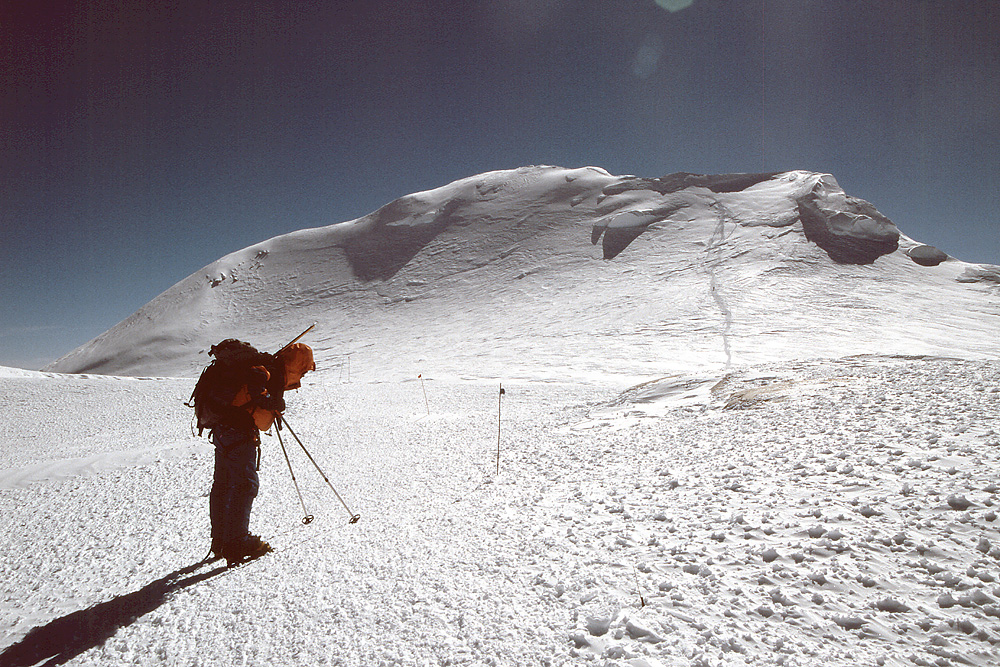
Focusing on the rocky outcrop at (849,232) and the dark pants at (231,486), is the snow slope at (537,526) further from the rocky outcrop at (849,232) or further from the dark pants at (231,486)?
the rocky outcrop at (849,232)

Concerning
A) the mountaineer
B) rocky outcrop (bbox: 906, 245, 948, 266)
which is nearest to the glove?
the mountaineer

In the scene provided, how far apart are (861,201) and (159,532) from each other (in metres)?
85.1

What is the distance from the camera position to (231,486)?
182 inches

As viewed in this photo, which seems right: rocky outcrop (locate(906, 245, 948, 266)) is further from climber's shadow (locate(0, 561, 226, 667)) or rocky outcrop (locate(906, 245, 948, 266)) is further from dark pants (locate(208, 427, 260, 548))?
climber's shadow (locate(0, 561, 226, 667))

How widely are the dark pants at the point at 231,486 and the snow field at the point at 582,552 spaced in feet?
1.11

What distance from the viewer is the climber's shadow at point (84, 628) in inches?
128

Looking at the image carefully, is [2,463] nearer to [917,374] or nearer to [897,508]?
[897,508]

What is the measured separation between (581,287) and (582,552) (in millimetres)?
55756

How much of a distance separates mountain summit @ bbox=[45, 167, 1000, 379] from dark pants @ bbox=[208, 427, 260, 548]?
21.7 metres

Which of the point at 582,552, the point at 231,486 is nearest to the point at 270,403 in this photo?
the point at 231,486

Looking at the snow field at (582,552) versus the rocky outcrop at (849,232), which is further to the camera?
the rocky outcrop at (849,232)

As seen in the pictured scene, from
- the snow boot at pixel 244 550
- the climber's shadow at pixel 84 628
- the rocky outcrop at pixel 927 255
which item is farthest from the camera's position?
the rocky outcrop at pixel 927 255

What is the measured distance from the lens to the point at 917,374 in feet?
28.2

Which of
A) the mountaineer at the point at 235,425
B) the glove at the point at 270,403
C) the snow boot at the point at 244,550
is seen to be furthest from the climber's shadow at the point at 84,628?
the glove at the point at 270,403
